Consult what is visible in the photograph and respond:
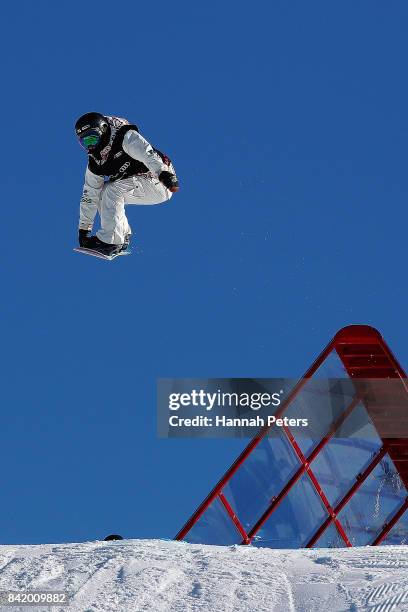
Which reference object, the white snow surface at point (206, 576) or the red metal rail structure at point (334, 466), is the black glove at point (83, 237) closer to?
the red metal rail structure at point (334, 466)

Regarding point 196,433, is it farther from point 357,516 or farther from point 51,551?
point 51,551

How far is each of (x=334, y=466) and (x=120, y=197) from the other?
401 cm

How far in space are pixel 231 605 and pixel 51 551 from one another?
1.94m

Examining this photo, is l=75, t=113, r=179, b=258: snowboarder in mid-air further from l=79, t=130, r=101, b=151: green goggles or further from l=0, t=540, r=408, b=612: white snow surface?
l=0, t=540, r=408, b=612: white snow surface

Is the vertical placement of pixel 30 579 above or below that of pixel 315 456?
below

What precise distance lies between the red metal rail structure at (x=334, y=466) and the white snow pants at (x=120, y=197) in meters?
2.69

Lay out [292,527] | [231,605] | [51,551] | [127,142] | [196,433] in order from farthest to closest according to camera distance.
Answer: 1. [196,433]
2. [292,527]
3. [127,142]
4. [51,551]
5. [231,605]

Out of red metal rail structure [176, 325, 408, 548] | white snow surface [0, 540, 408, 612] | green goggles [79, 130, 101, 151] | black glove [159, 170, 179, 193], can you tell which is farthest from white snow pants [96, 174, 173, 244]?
white snow surface [0, 540, 408, 612]

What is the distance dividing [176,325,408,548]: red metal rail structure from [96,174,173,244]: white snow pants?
2.69 meters

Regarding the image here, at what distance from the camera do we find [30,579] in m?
10.7

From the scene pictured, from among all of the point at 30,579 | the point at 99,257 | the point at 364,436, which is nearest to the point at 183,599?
the point at 30,579

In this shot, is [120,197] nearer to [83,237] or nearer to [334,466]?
[83,237]

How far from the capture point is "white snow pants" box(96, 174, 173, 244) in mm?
15594

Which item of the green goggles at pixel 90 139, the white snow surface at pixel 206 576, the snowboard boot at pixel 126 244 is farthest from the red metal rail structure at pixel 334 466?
the white snow surface at pixel 206 576
